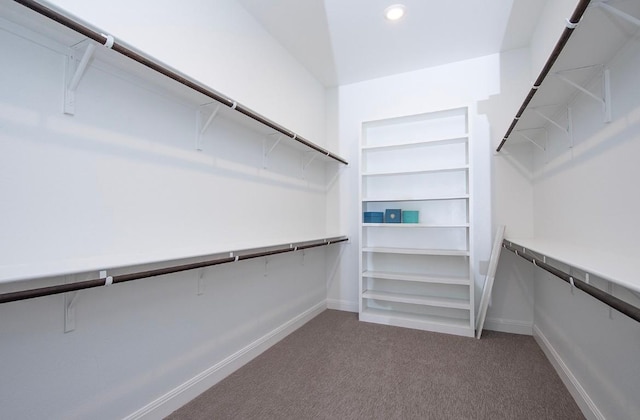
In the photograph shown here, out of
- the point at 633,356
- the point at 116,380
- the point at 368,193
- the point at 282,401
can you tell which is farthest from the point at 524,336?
the point at 116,380

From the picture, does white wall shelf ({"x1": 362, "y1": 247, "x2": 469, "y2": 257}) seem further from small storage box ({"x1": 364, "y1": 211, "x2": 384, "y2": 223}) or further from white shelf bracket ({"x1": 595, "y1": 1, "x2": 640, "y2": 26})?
white shelf bracket ({"x1": 595, "y1": 1, "x2": 640, "y2": 26})

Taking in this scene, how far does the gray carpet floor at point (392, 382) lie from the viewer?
162 centimetres

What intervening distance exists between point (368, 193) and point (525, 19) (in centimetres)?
195

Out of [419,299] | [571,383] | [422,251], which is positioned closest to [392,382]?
[571,383]

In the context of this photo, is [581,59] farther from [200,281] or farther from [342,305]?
[342,305]

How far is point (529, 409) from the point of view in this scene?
1.63 m

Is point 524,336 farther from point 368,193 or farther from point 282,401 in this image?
point 282,401

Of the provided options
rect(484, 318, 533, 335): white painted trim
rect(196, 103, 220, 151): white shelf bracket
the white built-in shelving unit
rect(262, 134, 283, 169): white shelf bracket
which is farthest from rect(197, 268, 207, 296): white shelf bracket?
rect(484, 318, 533, 335): white painted trim

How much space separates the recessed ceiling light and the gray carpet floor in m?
2.62

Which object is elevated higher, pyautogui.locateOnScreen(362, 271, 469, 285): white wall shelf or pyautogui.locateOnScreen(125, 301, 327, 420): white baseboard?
pyautogui.locateOnScreen(362, 271, 469, 285): white wall shelf

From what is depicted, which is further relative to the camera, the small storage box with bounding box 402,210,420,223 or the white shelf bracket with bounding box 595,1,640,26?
the small storage box with bounding box 402,210,420,223

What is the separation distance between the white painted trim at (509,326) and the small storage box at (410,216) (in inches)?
45.3

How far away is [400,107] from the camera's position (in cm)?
327

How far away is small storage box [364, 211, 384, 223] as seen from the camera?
305cm
